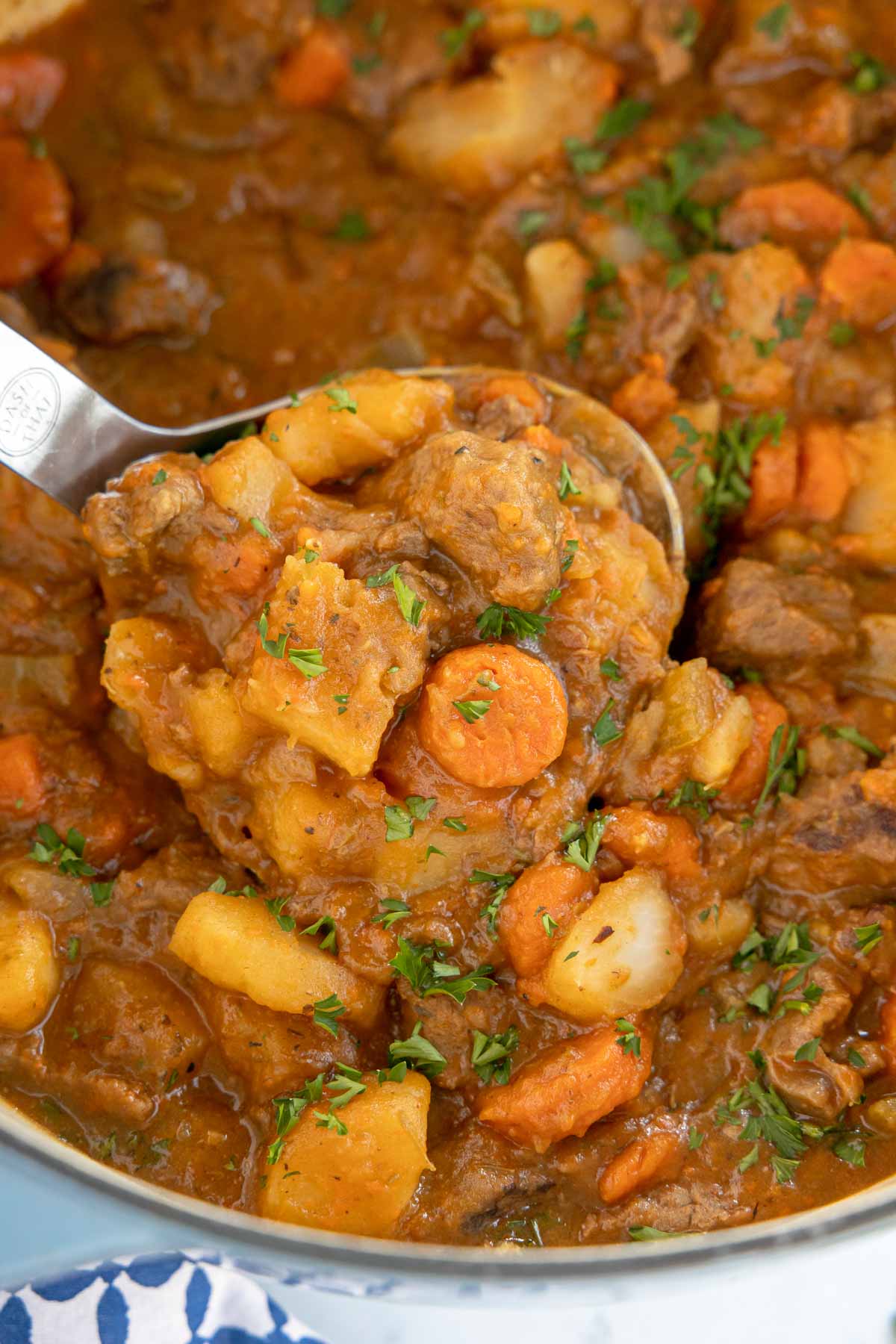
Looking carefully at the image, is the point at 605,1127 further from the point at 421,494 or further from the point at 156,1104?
the point at 421,494

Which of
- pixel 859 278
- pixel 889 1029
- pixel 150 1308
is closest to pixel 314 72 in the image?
pixel 859 278

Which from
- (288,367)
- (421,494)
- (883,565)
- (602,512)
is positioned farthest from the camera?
(288,367)

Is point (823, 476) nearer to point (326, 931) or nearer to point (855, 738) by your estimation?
point (855, 738)

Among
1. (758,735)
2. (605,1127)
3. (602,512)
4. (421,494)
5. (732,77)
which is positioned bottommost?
(605,1127)

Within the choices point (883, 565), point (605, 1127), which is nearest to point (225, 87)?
Result: point (883, 565)

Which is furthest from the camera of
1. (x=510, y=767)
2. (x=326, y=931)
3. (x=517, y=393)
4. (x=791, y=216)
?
(x=791, y=216)
